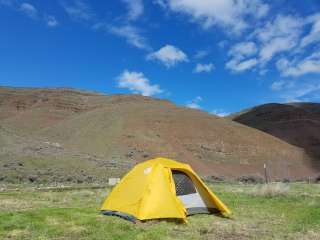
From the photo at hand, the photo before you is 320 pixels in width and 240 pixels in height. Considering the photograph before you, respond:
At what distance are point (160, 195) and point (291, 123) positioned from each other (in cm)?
10918

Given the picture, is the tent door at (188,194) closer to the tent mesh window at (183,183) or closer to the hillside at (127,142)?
the tent mesh window at (183,183)

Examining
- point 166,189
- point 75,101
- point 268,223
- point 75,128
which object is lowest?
point 268,223

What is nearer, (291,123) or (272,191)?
(272,191)

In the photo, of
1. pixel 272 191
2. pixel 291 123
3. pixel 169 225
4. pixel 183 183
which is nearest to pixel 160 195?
pixel 169 225

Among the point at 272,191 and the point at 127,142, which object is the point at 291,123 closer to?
the point at 127,142

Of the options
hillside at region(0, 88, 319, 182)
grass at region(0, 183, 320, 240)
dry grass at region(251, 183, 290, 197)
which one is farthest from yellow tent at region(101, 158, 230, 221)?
hillside at region(0, 88, 319, 182)

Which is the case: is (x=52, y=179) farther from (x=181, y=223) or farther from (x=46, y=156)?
(x=181, y=223)

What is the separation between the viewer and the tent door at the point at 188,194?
14.1 metres

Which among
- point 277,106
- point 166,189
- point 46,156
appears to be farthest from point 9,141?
point 277,106

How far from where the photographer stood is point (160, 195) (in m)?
13.1

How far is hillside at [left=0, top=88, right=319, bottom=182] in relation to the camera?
4156 cm

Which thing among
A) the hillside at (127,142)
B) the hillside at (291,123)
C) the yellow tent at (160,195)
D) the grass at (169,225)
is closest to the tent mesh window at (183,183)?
the yellow tent at (160,195)

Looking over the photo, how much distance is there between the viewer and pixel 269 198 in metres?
19.3

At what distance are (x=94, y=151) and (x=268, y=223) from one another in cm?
4477
